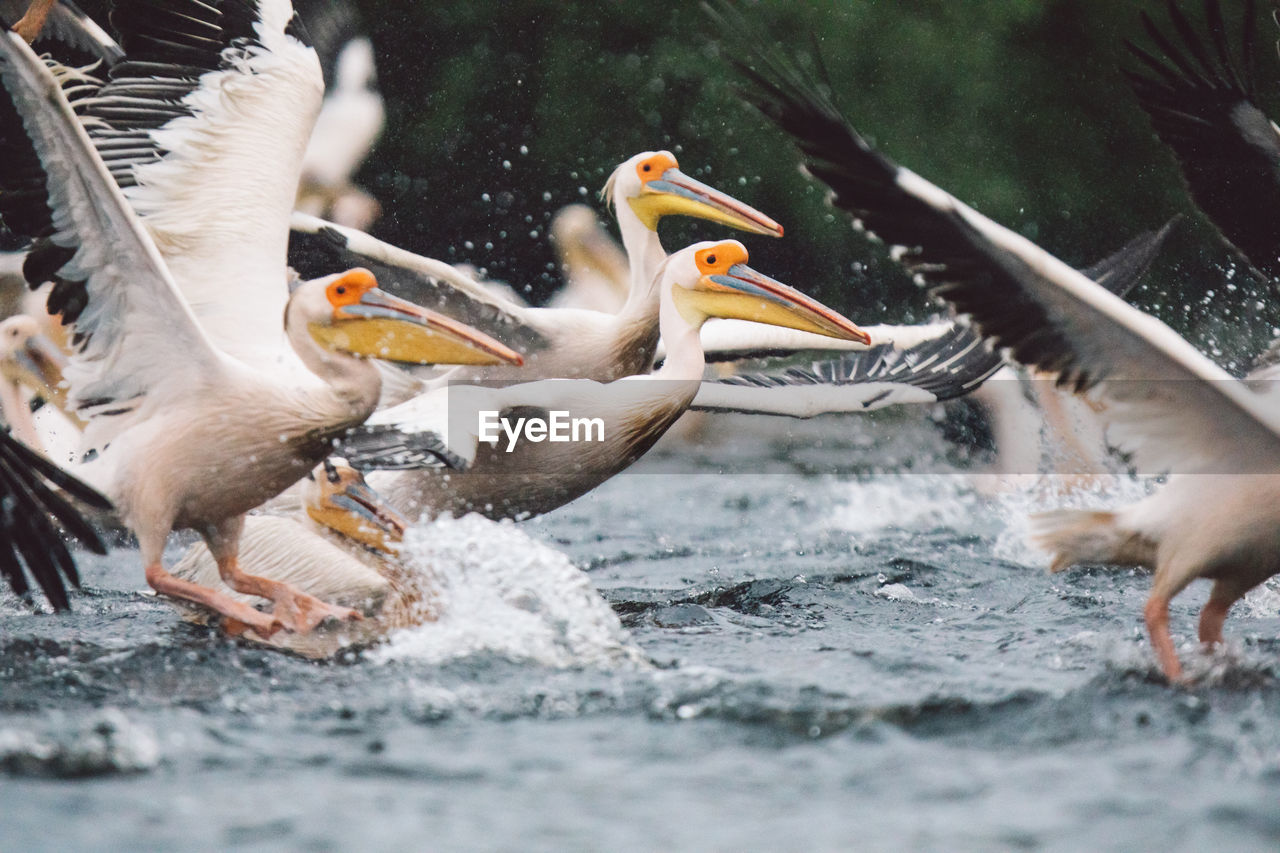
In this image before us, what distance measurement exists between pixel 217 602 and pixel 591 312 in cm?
203

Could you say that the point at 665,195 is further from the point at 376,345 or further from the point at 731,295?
the point at 376,345

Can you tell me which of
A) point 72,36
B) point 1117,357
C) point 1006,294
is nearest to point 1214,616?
point 1117,357

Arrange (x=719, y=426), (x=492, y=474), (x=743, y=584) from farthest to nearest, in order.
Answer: (x=719, y=426) → (x=743, y=584) → (x=492, y=474)


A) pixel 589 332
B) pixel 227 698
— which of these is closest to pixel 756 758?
pixel 227 698

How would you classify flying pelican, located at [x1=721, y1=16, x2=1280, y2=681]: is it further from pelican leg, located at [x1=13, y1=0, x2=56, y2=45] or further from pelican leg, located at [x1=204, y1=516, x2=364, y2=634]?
pelican leg, located at [x1=13, y1=0, x2=56, y2=45]

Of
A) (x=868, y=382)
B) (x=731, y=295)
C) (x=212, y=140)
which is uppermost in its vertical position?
(x=212, y=140)

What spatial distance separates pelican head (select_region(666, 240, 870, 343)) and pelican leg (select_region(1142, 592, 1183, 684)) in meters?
1.24

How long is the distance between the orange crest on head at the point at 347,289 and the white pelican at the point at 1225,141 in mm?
2631

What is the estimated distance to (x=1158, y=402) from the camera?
156 inches

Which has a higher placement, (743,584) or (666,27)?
(666,27)

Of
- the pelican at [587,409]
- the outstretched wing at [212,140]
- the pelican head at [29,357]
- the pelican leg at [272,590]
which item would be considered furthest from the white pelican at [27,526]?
the pelican head at [29,357]

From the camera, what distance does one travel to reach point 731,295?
4969 millimetres

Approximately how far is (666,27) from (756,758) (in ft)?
32.0

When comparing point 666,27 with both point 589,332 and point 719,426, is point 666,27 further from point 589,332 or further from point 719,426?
point 589,332
